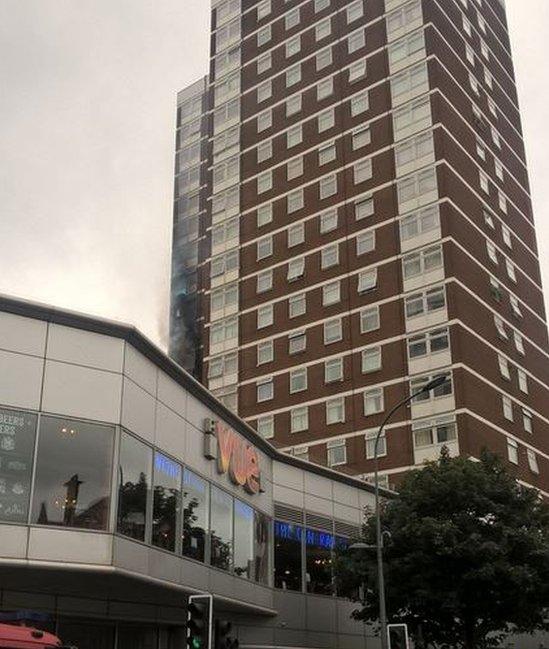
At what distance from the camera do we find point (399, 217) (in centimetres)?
5659

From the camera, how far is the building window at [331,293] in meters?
58.2

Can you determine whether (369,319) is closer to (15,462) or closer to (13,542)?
(15,462)

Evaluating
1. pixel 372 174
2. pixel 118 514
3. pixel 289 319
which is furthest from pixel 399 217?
pixel 118 514

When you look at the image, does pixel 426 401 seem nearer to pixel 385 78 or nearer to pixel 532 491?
pixel 532 491

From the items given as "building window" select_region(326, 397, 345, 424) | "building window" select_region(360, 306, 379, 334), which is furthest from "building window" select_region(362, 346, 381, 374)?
"building window" select_region(326, 397, 345, 424)

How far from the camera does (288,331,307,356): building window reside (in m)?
58.8

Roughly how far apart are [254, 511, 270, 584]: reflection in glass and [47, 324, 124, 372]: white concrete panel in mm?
11209

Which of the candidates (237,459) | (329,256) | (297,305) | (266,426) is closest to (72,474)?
(237,459)

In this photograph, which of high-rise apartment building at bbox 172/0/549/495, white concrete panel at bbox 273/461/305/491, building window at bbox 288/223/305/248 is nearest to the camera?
white concrete panel at bbox 273/461/305/491

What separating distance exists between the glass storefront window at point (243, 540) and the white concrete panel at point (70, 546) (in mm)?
9144

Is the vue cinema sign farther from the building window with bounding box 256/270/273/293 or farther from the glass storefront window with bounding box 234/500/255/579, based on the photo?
the building window with bounding box 256/270/273/293

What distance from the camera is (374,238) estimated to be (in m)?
57.5

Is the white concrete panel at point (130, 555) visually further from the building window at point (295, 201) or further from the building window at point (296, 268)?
the building window at point (295, 201)

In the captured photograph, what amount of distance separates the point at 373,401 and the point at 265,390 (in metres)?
9.30
